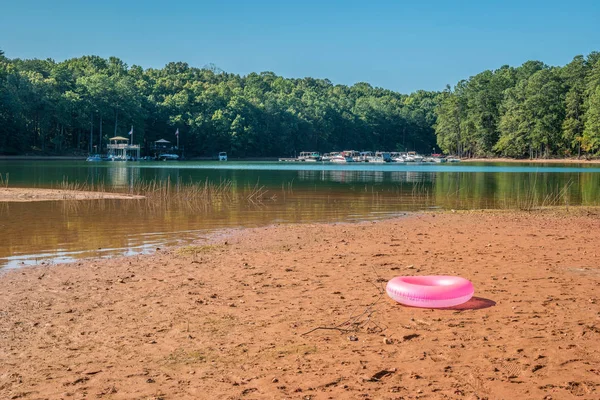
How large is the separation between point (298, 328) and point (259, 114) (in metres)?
144

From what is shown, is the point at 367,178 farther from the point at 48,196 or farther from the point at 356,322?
the point at 356,322

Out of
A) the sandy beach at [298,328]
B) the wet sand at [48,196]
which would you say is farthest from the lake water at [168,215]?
the sandy beach at [298,328]

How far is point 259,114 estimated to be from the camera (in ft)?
490

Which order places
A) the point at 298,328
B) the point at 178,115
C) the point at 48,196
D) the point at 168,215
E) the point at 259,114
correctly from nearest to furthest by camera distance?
the point at 298,328 → the point at 168,215 → the point at 48,196 → the point at 178,115 → the point at 259,114

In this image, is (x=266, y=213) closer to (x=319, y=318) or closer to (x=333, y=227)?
(x=333, y=227)

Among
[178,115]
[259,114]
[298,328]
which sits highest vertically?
[259,114]

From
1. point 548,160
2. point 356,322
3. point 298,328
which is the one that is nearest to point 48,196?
point 298,328

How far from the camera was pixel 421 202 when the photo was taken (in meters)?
28.2

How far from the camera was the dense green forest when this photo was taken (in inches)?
4146

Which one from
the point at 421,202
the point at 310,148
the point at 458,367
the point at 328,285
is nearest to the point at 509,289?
the point at 328,285

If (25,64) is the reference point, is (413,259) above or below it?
below

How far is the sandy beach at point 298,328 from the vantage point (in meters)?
5.70

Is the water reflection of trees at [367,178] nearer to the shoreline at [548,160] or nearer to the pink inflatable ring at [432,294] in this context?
the pink inflatable ring at [432,294]

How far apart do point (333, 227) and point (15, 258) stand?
8636mm
